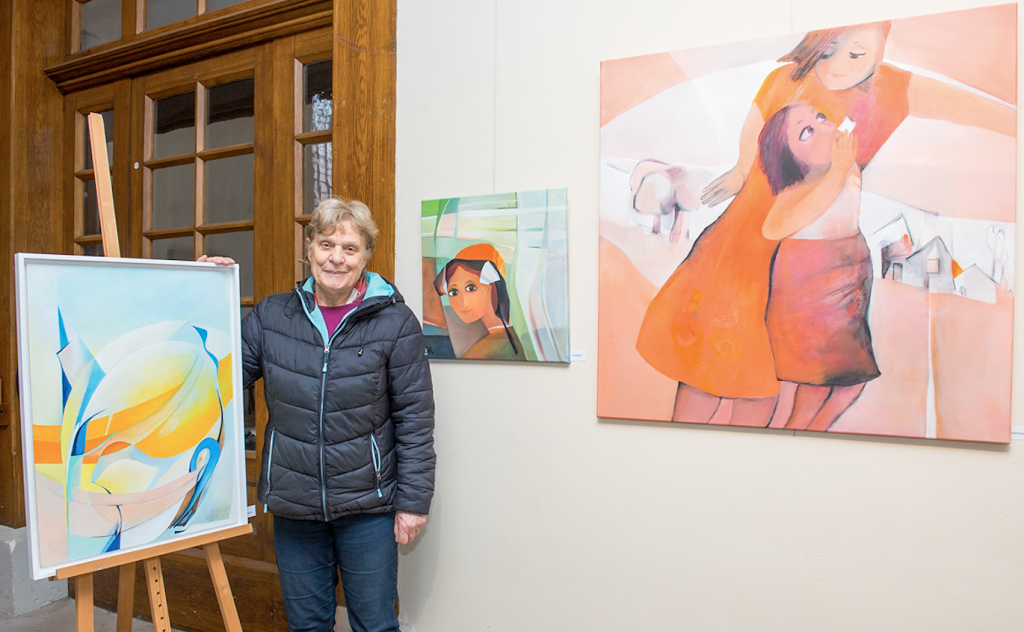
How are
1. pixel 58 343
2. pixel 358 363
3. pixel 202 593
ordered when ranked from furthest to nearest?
pixel 202 593 → pixel 358 363 → pixel 58 343

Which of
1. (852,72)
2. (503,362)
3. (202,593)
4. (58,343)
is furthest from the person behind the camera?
(202,593)

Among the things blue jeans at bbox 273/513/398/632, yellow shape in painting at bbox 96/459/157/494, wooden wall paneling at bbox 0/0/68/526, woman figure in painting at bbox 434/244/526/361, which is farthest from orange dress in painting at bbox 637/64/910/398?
wooden wall paneling at bbox 0/0/68/526

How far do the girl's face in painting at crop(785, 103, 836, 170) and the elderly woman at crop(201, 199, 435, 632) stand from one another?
1.12 metres

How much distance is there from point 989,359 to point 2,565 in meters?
3.65

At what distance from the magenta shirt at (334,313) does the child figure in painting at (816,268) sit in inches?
44.2

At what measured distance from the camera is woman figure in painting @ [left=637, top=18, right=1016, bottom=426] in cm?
145

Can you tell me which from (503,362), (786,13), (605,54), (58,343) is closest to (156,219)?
(58,343)

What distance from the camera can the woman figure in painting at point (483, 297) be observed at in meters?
1.84

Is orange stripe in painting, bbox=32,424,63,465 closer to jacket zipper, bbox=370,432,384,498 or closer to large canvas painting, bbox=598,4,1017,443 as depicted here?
jacket zipper, bbox=370,432,384,498

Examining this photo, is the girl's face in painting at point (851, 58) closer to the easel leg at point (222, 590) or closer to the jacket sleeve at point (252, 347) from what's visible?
the jacket sleeve at point (252, 347)

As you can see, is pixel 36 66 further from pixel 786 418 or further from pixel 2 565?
pixel 786 418

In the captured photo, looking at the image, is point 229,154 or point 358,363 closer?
point 358,363

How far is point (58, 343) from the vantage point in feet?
4.45

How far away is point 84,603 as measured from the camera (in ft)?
4.42
